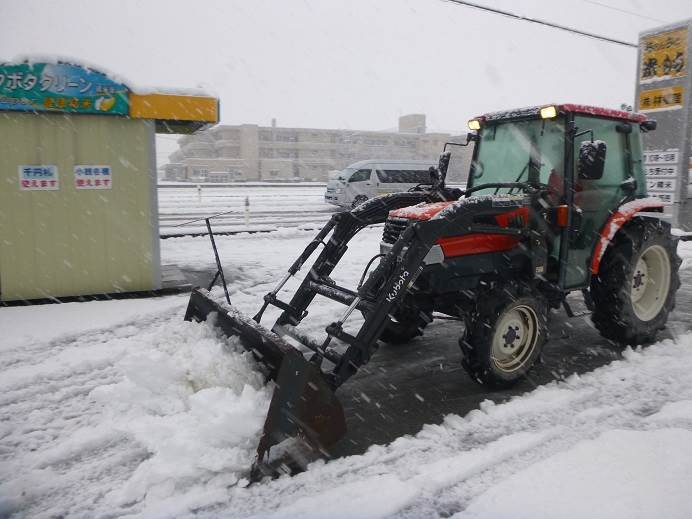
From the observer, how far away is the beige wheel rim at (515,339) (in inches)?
172

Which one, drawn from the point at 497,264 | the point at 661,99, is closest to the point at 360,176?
the point at 661,99

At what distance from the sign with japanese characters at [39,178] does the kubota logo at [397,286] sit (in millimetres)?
5336

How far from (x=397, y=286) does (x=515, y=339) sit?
1.38 meters

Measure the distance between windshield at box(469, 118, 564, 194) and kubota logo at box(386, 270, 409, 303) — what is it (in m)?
1.72

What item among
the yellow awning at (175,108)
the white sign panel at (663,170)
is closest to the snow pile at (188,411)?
the yellow awning at (175,108)

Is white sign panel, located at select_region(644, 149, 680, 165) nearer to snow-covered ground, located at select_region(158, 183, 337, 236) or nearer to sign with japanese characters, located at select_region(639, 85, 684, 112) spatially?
sign with japanese characters, located at select_region(639, 85, 684, 112)

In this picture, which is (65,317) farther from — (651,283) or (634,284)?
(651,283)

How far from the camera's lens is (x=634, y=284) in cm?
562

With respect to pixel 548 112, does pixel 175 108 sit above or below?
above

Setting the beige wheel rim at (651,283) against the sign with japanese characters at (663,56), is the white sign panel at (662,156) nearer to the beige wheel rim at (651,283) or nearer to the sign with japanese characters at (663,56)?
the sign with japanese characters at (663,56)

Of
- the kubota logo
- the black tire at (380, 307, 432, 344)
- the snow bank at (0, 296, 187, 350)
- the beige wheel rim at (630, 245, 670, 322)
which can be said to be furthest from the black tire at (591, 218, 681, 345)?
the snow bank at (0, 296, 187, 350)

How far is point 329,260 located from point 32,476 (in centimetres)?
278

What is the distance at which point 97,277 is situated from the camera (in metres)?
7.26

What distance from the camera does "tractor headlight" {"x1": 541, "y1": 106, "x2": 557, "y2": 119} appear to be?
452 centimetres
